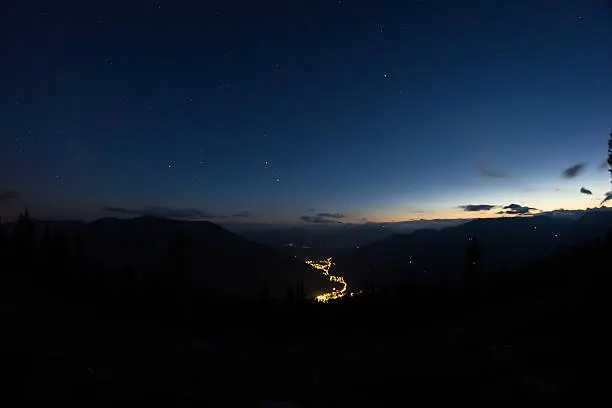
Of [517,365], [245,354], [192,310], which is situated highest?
[517,365]

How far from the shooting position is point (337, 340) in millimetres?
20594

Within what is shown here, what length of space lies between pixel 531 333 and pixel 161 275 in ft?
132

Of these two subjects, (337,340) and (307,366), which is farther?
(337,340)

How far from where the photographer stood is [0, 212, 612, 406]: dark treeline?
11219mm

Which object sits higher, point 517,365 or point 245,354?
point 517,365

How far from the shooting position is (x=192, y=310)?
31531mm

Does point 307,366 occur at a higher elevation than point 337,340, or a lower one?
higher

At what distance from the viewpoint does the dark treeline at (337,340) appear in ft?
36.8

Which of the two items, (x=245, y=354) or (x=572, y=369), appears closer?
(x=572, y=369)

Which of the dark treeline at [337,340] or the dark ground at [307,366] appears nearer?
the dark ground at [307,366]

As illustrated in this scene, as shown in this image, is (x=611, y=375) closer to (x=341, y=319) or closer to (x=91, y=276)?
(x=341, y=319)

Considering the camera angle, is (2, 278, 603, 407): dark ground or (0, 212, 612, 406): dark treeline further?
(0, 212, 612, 406): dark treeline

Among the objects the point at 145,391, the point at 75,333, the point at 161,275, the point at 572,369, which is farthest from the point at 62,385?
the point at 161,275

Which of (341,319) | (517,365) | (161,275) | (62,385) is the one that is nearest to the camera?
(62,385)
